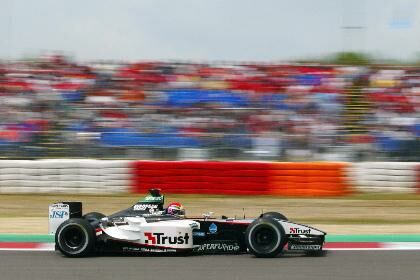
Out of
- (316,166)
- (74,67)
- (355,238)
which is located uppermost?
(74,67)

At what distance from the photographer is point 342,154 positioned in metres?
12.7

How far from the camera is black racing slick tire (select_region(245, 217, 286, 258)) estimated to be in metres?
6.77

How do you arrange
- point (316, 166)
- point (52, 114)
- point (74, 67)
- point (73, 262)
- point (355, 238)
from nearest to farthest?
point (73, 262)
point (355, 238)
point (316, 166)
point (52, 114)
point (74, 67)

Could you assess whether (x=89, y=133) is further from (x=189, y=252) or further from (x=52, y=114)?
(x=189, y=252)

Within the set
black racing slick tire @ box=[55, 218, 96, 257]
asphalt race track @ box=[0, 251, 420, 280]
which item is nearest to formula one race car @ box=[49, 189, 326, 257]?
black racing slick tire @ box=[55, 218, 96, 257]

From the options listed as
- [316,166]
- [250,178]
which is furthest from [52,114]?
[316,166]

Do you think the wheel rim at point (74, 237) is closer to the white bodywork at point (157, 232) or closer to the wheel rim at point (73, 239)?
the wheel rim at point (73, 239)

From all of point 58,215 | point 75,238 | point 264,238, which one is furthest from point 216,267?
point 58,215

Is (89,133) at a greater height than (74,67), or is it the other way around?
(74,67)

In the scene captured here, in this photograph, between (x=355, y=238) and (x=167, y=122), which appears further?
(x=167, y=122)

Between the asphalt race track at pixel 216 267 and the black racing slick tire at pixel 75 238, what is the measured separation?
3.9 inches

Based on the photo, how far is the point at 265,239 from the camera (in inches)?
269

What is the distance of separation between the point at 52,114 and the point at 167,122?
2.14 metres

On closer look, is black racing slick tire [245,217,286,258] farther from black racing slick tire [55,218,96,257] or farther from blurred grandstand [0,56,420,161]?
blurred grandstand [0,56,420,161]
